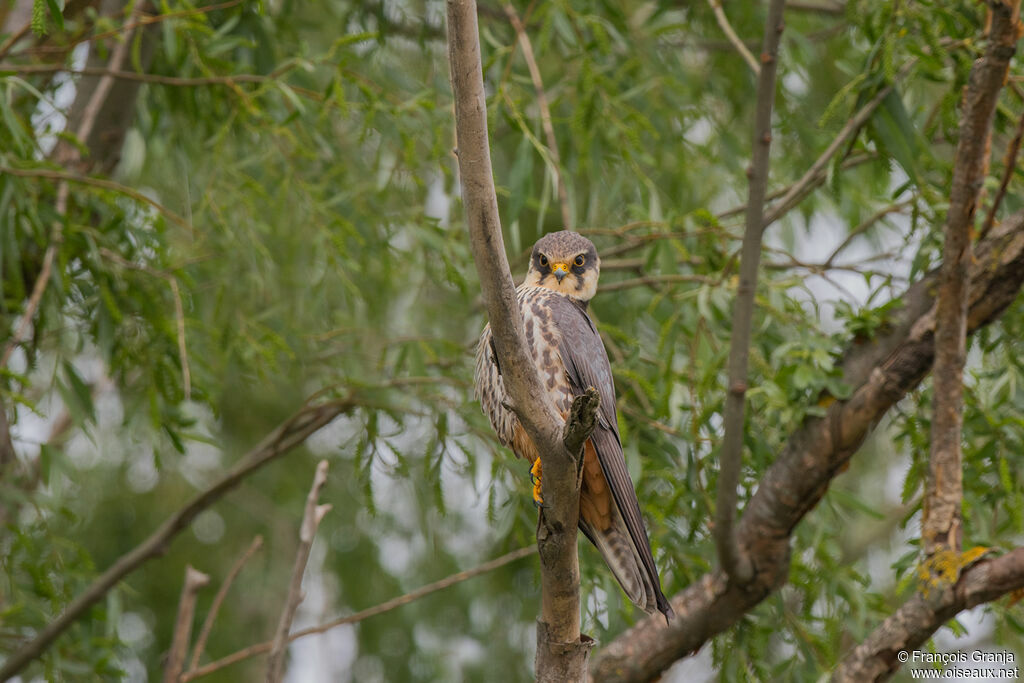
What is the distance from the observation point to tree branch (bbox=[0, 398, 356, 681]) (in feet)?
10.8

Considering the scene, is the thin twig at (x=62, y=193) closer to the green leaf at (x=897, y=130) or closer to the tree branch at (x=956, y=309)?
the green leaf at (x=897, y=130)

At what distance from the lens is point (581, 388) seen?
2801 millimetres

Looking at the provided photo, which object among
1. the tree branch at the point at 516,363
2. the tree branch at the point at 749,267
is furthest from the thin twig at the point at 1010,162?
the tree branch at the point at 516,363

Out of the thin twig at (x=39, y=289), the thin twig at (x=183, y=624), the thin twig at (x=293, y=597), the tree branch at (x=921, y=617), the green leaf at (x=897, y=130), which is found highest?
the thin twig at (x=39, y=289)

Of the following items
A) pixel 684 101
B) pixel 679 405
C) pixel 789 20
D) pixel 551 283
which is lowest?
pixel 679 405

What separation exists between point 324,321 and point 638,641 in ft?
6.66

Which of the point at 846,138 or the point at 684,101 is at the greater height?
the point at 684,101

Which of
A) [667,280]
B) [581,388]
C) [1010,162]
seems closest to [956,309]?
[1010,162]

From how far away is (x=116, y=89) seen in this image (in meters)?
3.94

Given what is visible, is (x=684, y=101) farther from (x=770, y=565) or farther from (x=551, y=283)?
(x=770, y=565)

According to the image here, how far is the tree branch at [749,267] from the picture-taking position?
273cm

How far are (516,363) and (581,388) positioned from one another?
84 centimetres

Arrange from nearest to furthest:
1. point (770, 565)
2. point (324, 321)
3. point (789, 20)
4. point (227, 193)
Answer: point (770, 565) → point (227, 193) → point (324, 321) → point (789, 20)

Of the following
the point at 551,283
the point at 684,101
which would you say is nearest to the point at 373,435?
the point at 551,283
